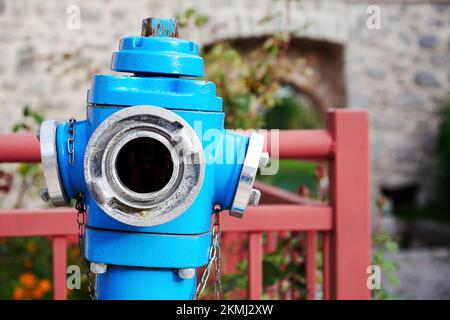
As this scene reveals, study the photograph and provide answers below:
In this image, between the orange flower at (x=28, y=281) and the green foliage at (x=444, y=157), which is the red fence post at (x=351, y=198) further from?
the green foliage at (x=444, y=157)

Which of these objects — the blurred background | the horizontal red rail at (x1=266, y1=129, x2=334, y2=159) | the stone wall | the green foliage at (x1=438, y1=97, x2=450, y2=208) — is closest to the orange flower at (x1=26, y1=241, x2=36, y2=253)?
the horizontal red rail at (x1=266, y1=129, x2=334, y2=159)

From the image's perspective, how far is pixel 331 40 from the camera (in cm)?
852

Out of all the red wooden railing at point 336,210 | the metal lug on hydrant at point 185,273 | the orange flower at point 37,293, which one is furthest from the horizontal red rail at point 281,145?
the orange flower at point 37,293

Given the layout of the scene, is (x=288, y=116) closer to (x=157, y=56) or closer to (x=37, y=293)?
(x=37, y=293)

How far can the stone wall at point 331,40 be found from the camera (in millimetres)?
7480

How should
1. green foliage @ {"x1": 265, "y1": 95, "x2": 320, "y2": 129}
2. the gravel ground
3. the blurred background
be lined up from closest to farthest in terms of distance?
the gravel ground
the blurred background
green foliage @ {"x1": 265, "y1": 95, "x2": 320, "y2": 129}

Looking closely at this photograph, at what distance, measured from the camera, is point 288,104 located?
16859mm

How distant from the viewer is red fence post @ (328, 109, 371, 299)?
7.73ft

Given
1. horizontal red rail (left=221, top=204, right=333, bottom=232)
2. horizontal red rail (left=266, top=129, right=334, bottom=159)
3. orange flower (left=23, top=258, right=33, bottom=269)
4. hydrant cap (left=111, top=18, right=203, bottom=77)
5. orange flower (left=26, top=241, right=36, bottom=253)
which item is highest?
hydrant cap (left=111, top=18, right=203, bottom=77)

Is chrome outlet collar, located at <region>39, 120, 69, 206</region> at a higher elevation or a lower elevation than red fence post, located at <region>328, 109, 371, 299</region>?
higher

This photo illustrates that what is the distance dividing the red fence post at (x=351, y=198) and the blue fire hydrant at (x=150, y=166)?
69cm

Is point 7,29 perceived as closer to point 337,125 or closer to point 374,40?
point 374,40

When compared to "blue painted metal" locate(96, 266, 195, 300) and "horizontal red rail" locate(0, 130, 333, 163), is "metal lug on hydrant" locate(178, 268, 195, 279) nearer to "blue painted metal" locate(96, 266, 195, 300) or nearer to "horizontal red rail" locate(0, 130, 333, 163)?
"blue painted metal" locate(96, 266, 195, 300)

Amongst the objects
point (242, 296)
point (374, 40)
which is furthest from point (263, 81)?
point (374, 40)
